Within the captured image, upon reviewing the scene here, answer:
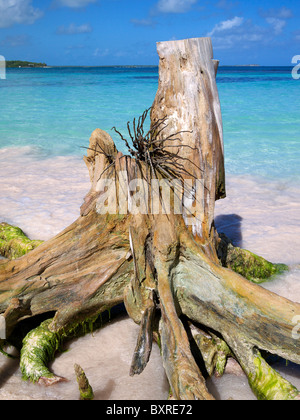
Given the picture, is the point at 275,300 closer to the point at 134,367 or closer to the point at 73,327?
the point at 134,367

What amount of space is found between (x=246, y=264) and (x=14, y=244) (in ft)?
8.38

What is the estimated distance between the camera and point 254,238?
5.21m

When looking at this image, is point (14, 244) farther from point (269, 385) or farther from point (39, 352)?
point (269, 385)

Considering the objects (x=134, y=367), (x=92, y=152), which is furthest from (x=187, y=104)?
(x=134, y=367)

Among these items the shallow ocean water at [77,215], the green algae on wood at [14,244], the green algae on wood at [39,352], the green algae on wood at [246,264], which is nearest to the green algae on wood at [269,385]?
the shallow ocean water at [77,215]

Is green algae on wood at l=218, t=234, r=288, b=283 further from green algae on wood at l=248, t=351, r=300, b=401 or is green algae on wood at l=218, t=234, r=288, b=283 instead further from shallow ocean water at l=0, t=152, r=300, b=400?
green algae on wood at l=248, t=351, r=300, b=401

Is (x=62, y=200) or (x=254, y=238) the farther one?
(x=62, y=200)

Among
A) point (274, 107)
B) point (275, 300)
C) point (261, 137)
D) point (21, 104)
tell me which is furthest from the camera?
point (21, 104)

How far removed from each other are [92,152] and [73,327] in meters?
1.44

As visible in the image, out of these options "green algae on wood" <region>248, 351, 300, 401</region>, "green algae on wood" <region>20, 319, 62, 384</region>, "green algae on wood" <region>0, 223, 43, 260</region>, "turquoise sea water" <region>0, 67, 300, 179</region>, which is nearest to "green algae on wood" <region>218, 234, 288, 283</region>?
"green algae on wood" <region>248, 351, 300, 401</region>

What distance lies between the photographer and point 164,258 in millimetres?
2875

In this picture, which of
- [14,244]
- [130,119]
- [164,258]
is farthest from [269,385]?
[130,119]

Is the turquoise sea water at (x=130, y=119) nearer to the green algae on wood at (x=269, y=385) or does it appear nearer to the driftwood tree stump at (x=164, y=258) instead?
the driftwood tree stump at (x=164, y=258)

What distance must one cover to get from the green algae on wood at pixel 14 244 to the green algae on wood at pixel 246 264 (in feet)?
6.73
